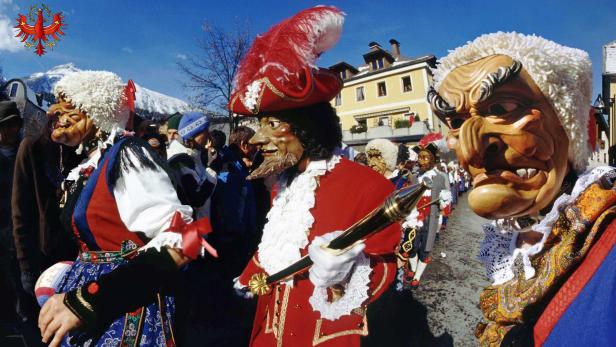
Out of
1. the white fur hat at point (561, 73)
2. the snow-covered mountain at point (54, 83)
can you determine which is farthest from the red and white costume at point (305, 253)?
the snow-covered mountain at point (54, 83)

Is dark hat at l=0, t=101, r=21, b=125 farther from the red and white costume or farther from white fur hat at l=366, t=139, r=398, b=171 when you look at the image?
white fur hat at l=366, t=139, r=398, b=171

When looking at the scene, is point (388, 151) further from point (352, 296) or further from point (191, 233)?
point (191, 233)

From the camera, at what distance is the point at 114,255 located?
1.64m

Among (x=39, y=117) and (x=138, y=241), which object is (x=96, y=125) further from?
(x=39, y=117)

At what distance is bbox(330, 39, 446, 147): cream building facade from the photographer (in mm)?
28797

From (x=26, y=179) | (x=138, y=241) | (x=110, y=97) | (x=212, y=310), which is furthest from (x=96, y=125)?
(x=212, y=310)

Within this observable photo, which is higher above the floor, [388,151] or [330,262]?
[388,151]

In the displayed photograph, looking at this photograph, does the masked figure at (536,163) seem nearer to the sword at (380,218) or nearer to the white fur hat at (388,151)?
the sword at (380,218)

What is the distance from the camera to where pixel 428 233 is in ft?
15.1

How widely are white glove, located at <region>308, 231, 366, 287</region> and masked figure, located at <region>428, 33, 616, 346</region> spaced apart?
0.52 meters

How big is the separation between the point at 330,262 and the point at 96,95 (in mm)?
1780

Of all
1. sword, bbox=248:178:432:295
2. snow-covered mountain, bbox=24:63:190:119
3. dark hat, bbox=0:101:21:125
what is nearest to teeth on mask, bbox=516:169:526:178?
sword, bbox=248:178:432:295

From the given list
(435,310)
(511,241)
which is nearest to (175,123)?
(511,241)

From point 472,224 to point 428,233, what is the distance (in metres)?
5.18
